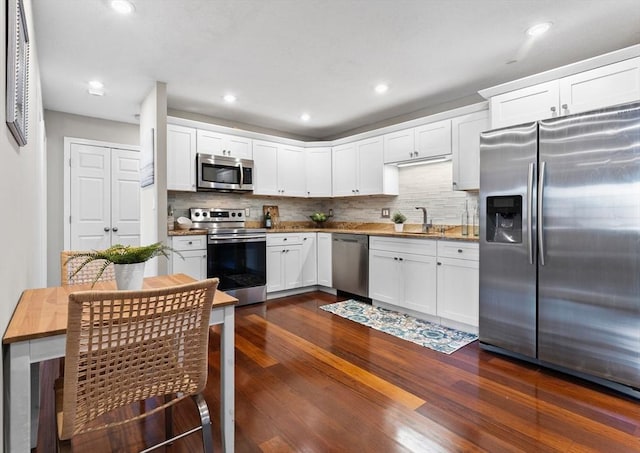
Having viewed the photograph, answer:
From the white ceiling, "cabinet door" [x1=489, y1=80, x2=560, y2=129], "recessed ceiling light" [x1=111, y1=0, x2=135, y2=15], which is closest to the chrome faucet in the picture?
the white ceiling

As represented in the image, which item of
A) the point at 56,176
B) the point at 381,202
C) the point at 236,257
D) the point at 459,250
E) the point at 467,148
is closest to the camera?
the point at 459,250

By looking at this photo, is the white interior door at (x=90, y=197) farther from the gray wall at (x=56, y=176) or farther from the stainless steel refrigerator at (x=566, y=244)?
the stainless steel refrigerator at (x=566, y=244)

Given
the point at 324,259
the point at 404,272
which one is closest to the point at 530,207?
the point at 404,272

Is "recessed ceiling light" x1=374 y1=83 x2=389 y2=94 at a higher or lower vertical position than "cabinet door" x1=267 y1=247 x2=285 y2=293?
higher

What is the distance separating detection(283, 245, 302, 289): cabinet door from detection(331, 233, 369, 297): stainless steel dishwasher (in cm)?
45

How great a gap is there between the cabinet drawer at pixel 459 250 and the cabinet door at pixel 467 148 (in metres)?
0.66

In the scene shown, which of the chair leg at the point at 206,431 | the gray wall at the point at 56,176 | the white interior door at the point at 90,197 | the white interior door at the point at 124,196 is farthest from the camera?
the white interior door at the point at 124,196

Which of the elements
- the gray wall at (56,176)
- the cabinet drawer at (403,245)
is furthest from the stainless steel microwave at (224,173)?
the gray wall at (56,176)

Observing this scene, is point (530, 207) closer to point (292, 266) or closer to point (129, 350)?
point (129, 350)

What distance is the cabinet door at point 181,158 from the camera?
3.96 m

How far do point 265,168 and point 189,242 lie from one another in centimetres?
154

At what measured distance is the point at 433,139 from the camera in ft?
12.6

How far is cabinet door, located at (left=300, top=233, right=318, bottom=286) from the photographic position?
4742 millimetres

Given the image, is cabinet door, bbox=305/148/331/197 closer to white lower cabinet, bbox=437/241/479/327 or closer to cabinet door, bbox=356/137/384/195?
cabinet door, bbox=356/137/384/195
